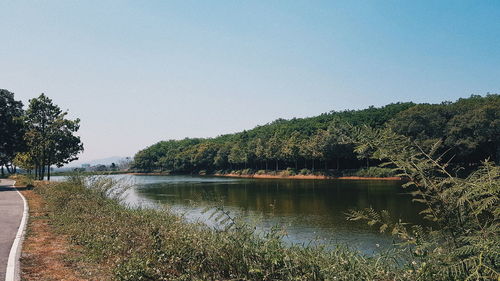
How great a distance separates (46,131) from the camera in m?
Result: 41.5

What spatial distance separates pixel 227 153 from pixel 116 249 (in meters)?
91.1

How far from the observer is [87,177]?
2195 centimetres

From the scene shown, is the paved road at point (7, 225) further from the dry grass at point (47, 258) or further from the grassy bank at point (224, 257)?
the grassy bank at point (224, 257)

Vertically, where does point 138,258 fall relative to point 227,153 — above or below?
below

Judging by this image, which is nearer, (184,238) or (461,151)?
(184,238)

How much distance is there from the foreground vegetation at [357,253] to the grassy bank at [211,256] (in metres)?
0.02

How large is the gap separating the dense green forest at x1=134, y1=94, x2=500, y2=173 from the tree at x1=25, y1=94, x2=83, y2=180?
29815 millimetres

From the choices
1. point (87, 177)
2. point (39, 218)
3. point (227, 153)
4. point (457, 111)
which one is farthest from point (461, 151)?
point (227, 153)

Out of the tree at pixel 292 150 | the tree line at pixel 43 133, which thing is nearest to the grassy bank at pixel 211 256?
the tree line at pixel 43 133

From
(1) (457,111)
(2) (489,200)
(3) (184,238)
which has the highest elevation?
(1) (457,111)

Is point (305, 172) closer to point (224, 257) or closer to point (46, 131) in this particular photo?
point (46, 131)

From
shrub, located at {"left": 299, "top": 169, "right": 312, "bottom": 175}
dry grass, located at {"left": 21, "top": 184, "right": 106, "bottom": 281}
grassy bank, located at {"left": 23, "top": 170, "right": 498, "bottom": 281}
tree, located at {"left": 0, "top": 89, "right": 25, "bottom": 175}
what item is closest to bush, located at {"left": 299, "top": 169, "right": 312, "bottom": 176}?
shrub, located at {"left": 299, "top": 169, "right": 312, "bottom": 175}

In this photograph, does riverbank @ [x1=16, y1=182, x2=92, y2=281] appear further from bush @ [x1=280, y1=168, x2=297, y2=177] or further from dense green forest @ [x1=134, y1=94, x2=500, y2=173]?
bush @ [x1=280, y1=168, x2=297, y2=177]

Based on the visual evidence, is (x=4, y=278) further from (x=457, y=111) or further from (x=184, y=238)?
(x=457, y=111)
